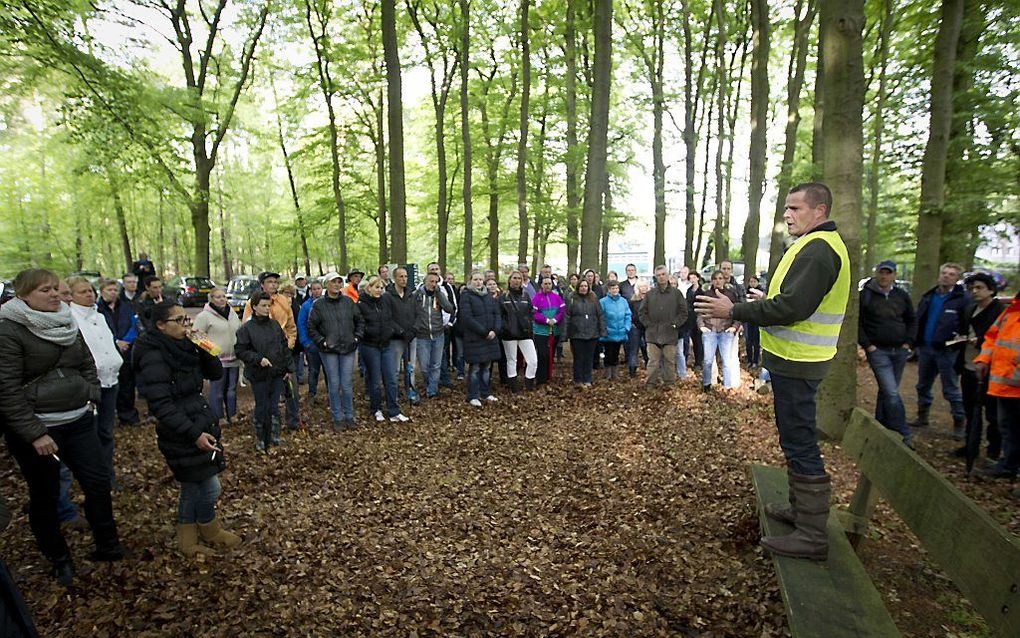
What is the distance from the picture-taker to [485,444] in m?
6.70

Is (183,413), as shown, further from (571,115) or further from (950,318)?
(571,115)

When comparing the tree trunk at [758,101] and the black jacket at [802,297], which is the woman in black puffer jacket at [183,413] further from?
the tree trunk at [758,101]

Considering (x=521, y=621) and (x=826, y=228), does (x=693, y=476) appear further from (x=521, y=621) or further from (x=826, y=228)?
(x=826, y=228)

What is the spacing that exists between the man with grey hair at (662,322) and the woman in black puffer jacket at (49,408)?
25.4 ft

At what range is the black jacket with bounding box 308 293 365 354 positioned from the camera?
717 cm

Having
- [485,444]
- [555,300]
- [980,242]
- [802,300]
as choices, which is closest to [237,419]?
[485,444]

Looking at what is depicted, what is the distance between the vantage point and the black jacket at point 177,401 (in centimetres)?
372

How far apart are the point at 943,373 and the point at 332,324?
803 centimetres

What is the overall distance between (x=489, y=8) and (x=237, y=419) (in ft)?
46.7

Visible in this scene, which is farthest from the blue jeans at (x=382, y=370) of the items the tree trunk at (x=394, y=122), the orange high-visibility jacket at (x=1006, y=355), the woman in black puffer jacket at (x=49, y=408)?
the orange high-visibility jacket at (x=1006, y=355)

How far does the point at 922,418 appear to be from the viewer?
6.98 meters

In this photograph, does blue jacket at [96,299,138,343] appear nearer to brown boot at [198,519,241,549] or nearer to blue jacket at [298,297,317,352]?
blue jacket at [298,297,317,352]

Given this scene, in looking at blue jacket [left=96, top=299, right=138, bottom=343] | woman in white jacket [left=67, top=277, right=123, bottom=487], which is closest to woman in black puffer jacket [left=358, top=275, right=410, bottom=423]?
woman in white jacket [left=67, top=277, right=123, bottom=487]

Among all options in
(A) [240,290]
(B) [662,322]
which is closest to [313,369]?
(B) [662,322]
